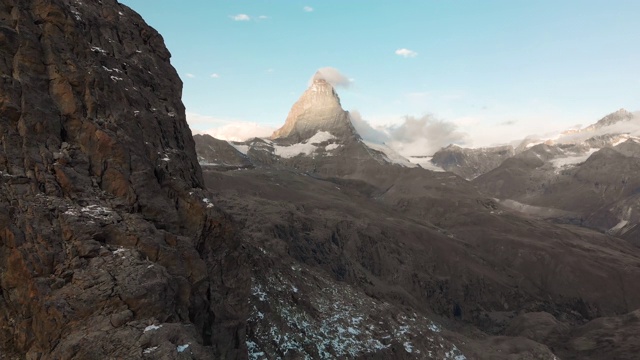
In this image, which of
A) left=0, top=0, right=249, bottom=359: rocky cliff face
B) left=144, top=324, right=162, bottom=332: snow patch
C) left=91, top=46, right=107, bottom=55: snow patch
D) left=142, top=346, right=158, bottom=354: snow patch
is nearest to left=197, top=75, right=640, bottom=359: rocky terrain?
left=0, top=0, right=249, bottom=359: rocky cliff face

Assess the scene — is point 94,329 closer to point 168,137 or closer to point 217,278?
point 217,278

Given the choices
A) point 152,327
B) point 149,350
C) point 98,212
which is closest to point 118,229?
point 98,212

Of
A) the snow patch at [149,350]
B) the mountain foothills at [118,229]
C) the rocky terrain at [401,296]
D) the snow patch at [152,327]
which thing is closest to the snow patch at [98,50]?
the mountain foothills at [118,229]

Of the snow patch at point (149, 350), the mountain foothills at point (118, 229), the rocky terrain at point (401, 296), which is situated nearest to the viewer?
the snow patch at point (149, 350)

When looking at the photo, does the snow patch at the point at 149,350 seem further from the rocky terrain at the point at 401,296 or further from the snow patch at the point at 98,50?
the rocky terrain at the point at 401,296

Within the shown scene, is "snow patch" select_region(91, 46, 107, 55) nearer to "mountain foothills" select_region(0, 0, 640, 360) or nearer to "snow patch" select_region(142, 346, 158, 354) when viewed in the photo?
"mountain foothills" select_region(0, 0, 640, 360)

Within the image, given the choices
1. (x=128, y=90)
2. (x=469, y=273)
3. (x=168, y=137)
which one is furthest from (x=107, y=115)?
(x=469, y=273)

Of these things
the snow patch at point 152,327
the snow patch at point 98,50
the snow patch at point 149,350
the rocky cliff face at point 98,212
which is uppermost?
the snow patch at point 98,50

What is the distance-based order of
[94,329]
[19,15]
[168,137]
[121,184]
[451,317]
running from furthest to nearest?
[451,317] → [168,137] → [19,15] → [121,184] → [94,329]

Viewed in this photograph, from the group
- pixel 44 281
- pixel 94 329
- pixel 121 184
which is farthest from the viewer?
pixel 121 184
